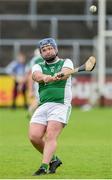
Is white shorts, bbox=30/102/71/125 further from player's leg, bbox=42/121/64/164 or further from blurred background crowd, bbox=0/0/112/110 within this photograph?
blurred background crowd, bbox=0/0/112/110

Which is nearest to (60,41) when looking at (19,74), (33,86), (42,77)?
(19,74)

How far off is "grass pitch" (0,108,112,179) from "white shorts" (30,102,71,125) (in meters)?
0.86

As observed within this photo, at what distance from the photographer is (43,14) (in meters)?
40.4

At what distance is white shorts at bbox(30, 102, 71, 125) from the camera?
12242 mm

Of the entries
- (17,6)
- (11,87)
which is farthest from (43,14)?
(11,87)

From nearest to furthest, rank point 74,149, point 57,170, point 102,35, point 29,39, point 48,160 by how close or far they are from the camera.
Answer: point 48,160 < point 57,170 < point 74,149 < point 102,35 < point 29,39

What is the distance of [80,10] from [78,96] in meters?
6.32

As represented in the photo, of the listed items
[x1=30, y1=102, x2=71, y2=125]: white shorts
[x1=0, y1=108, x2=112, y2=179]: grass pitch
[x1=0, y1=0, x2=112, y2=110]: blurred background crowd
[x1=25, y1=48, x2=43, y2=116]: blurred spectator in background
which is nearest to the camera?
[x1=30, y1=102, x2=71, y2=125]: white shorts

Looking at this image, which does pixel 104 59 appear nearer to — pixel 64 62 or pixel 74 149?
pixel 74 149

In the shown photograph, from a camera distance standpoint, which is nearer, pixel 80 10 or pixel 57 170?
pixel 57 170

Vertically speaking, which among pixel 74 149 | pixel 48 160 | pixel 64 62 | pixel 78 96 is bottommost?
pixel 78 96

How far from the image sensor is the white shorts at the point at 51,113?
12.2 metres

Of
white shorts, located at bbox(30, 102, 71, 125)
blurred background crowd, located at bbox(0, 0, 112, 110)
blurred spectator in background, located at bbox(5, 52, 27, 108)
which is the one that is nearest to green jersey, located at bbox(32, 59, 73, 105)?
white shorts, located at bbox(30, 102, 71, 125)

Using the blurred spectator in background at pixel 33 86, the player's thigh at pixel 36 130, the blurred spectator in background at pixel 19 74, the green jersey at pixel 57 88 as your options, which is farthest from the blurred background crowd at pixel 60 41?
the player's thigh at pixel 36 130
